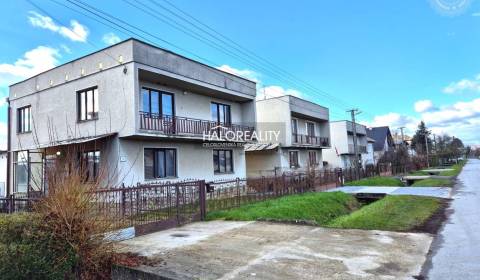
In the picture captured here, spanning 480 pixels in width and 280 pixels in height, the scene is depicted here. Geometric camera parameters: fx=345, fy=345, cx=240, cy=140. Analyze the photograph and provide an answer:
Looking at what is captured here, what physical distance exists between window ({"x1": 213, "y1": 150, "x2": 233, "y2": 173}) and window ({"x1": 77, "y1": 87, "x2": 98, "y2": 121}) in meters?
7.55

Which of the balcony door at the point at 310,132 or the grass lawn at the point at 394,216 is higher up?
the balcony door at the point at 310,132

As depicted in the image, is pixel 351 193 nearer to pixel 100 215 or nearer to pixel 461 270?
pixel 461 270

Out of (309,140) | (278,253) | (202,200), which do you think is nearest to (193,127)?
(202,200)

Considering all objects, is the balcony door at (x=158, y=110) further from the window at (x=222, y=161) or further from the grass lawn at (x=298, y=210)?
the grass lawn at (x=298, y=210)

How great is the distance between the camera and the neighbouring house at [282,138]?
28.5 m

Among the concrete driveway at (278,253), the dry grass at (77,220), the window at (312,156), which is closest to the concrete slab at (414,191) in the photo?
the concrete driveway at (278,253)

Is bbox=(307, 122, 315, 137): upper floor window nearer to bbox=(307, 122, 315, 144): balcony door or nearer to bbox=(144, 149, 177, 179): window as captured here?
bbox=(307, 122, 315, 144): balcony door

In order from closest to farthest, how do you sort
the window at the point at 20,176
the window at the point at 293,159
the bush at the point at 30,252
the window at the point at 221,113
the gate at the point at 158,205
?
the bush at the point at 30,252, the gate at the point at 158,205, the window at the point at 20,176, the window at the point at 221,113, the window at the point at 293,159

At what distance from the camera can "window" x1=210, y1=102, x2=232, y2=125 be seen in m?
22.1

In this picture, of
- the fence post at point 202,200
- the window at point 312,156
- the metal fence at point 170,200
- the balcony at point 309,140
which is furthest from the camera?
the window at point 312,156

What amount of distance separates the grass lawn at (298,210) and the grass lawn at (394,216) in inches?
40.5

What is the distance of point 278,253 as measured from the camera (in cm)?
684

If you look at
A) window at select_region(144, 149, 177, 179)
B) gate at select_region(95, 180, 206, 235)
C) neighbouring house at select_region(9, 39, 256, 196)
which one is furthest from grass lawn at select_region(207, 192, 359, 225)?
window at select_region(144, 149, 177, 179)

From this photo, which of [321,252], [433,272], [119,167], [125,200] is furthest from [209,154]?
[433,272]
